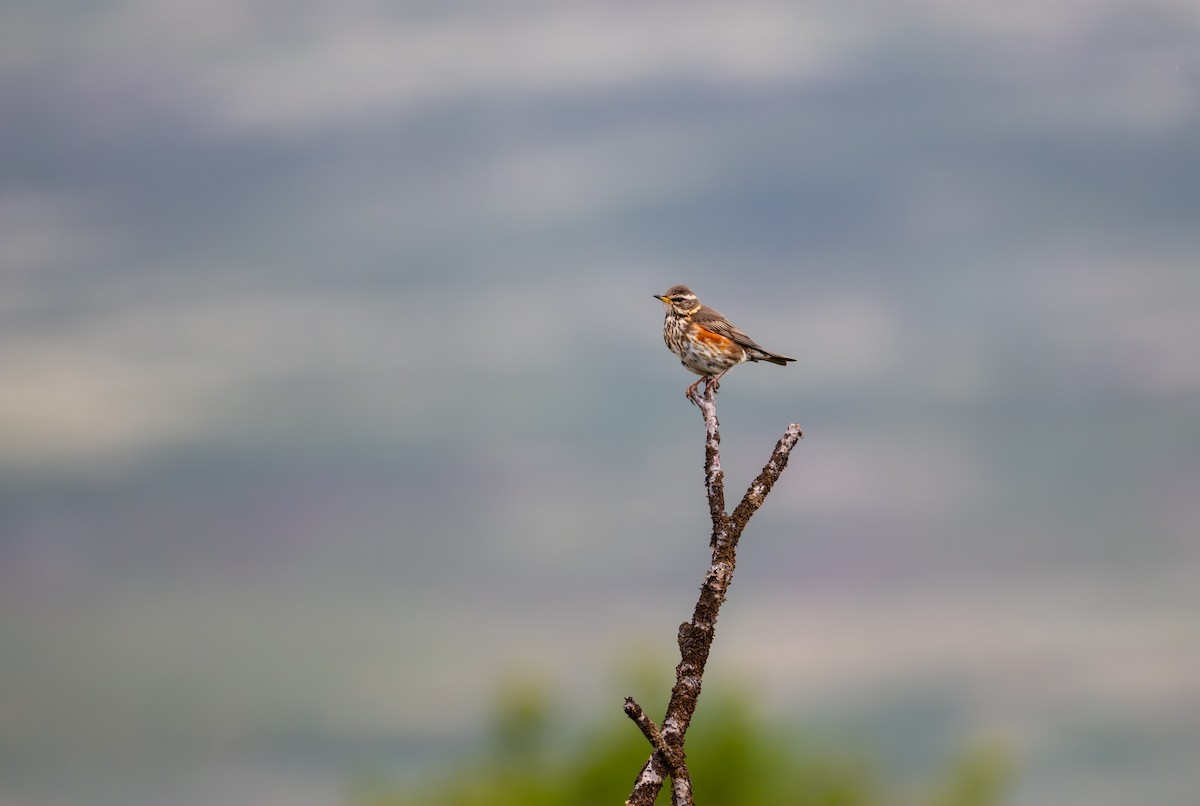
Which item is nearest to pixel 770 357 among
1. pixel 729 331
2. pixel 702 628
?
pixel 729 331

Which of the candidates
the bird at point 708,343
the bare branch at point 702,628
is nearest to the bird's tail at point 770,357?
the bird at point 708,343

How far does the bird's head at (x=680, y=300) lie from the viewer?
12.8m

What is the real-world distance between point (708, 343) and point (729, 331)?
0.25 metres

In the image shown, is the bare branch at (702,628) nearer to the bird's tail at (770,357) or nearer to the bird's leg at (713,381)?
the bird's leg at (713,381)

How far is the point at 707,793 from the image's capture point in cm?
1894

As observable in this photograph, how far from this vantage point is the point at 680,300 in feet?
42.7

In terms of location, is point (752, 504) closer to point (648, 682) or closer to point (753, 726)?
point (648, 682)

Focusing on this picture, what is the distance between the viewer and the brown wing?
1227cm

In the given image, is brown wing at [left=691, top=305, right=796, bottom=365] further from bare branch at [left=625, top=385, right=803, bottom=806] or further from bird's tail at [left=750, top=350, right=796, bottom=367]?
bare branch at [left=625, top=385, right=803, bottom=806]

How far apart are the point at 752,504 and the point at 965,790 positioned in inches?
395

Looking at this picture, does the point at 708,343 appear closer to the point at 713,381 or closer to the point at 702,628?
the point at 713,381

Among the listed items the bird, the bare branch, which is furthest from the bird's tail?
the bare branch

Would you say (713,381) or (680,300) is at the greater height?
(680,300)

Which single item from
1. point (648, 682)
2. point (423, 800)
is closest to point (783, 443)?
point (648, 682)
